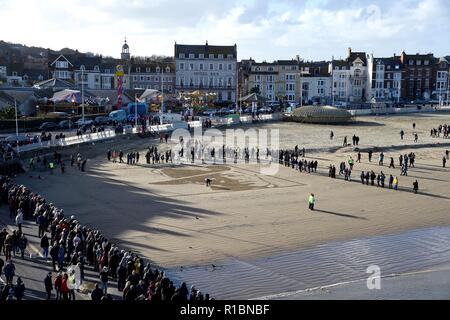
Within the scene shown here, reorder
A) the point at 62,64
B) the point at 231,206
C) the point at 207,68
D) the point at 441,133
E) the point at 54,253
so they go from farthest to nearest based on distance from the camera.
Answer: the point at 207,68, the point at 62,64, the point at 441,133, the point at 231,206, the point at 54,253

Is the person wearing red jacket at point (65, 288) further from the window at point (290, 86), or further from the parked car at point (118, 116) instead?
the window at point (290, 86)

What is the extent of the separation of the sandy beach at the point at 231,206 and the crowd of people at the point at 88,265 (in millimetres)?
2042

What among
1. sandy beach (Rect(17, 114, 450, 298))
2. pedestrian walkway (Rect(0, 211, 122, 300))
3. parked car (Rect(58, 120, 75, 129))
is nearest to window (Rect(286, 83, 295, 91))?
parked car (Rect(58, 120, 75, 129))

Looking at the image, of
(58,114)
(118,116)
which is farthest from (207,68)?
(58,114)

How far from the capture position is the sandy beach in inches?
801

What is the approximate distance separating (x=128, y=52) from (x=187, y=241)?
8196 cm

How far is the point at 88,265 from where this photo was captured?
17.1 meters

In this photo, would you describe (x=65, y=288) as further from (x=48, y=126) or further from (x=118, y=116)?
(x=118, y=116)

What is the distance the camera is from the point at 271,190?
1195 inches

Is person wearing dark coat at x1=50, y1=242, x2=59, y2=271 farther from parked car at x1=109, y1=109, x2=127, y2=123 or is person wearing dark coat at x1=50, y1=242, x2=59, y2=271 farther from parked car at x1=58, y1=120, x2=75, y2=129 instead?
parked car at x1=109, y1=109, x2=127, y2=123

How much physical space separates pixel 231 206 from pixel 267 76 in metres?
72.6

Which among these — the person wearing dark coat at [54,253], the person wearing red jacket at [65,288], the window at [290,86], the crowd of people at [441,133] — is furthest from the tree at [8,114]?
the window at [290,86]

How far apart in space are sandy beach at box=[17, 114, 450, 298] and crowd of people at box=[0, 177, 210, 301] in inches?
80.4

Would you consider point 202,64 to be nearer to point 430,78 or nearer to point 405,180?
point 430,78
